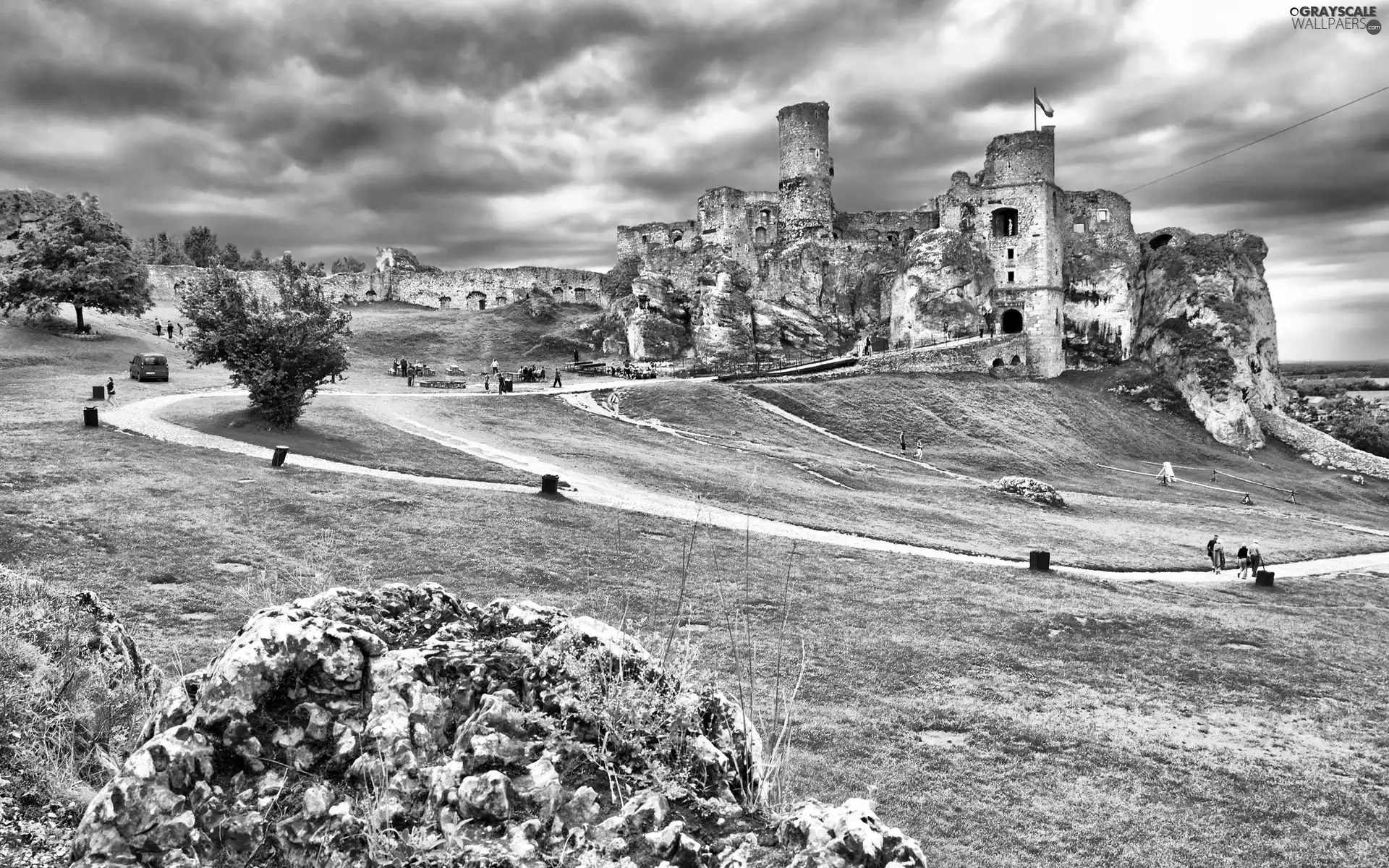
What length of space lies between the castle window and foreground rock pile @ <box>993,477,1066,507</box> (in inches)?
1755

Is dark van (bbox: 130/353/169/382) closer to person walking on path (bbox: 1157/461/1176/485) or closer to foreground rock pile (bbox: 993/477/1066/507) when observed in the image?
foreground rock pile (bbox: 993/477/1066/507)

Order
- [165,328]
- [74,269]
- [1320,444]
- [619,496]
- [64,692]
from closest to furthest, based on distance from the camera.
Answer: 1. [64,692]
2. [619,496]
3. [74,269]
4. [165,328]
5. [1320,444]

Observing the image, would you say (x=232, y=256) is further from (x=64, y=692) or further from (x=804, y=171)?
(x=64, y=692)

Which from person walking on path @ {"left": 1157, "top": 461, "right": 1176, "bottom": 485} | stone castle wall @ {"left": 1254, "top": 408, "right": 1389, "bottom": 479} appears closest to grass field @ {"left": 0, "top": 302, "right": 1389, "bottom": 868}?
person walking on path @ {"left": 1157, "top": 461, "right": 1176, "bottom": 485}

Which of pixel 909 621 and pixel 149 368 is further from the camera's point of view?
pixel 149 368

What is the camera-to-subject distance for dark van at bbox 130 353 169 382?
4303 cm

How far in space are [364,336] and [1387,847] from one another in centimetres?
7393

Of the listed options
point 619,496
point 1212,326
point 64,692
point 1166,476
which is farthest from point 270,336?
point 1212,326

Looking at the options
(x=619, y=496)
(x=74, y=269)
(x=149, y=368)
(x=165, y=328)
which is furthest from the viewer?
(x=165, y=328)

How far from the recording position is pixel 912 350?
6688 cm

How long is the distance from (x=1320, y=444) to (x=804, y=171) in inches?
1968

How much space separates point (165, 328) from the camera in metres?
66.8

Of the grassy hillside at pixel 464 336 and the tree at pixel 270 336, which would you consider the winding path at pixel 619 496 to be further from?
the grassy hillside at pixel 464 336

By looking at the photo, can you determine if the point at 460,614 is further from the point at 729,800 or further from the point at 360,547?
the point at 360,547
